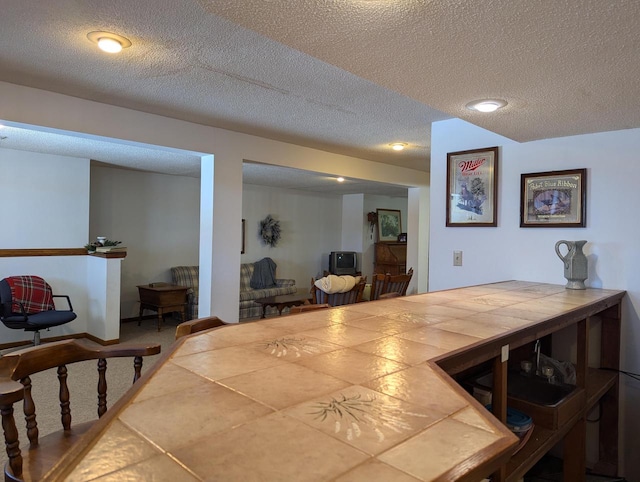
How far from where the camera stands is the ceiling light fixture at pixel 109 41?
72.9 inches

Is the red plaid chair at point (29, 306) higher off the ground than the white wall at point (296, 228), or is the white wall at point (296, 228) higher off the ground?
the white wall at point (296, 228)

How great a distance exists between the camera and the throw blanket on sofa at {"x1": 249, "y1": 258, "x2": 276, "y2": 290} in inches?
289

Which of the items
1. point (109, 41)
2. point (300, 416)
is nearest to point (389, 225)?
point (109, 41)

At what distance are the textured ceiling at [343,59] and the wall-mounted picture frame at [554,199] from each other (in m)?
0.29

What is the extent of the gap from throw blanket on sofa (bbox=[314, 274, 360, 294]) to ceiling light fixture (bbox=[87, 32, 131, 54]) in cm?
253

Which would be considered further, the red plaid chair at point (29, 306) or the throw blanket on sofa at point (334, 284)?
the red plaid chair at point (29, 306)

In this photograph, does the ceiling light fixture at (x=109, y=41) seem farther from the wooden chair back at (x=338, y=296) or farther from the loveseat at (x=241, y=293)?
the loveseat at (x=241, y=293)

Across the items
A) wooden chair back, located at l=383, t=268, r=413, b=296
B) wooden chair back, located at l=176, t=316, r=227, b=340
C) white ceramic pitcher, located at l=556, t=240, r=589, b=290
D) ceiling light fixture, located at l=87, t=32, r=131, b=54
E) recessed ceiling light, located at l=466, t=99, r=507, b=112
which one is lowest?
wooden chair back, located at l=383, t=268, r=413, b=296

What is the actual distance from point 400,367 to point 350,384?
18cm

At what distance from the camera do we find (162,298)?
5727 millimetres

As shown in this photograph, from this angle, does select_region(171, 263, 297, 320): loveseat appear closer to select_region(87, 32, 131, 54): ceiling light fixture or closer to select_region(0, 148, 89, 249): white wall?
select_region(0, 148, 89, 249): white wall

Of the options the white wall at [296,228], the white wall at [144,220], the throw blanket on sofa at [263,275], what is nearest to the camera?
the white wall at [144,220]

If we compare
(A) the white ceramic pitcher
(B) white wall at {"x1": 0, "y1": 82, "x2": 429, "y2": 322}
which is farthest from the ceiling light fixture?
(A) the white ceramic pitcher

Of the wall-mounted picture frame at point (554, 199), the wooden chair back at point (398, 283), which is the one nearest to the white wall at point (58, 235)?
the wooden chair back at point (398, 283)
